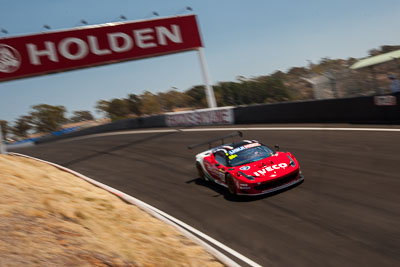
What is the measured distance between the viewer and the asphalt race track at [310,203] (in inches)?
252

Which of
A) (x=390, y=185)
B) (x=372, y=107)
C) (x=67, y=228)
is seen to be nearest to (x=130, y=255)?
(x=67, y=228)

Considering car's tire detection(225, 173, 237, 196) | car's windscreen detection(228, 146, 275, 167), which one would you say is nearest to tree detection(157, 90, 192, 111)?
car's windscreen detection(228, 146, 275, 167)

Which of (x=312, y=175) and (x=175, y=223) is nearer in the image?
(x=175, y=223)

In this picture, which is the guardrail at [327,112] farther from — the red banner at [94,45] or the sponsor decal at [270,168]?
the red banner at [94,45]

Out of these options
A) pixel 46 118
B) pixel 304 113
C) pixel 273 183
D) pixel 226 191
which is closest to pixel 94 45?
pixel 304 113

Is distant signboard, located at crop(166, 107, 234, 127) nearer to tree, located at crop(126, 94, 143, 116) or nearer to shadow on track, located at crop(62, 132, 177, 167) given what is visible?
shadow on track, located at crop(62, 132, 177, 167)

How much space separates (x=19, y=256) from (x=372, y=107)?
14.3 metres

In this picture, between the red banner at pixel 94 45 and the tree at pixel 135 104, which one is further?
the tree at pixel 135 104

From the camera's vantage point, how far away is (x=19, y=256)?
5172 millimetres

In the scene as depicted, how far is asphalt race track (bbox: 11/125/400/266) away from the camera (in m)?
6.39

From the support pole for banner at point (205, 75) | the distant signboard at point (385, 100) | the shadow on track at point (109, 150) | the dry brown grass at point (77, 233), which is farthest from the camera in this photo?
the support pole for banner at point (205, 75)

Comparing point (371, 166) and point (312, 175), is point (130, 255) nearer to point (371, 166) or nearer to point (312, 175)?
point (312, 175)

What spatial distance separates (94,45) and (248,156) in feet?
69.2

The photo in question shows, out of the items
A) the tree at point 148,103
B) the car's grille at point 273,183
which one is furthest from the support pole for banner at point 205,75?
the tree at point 148,103
